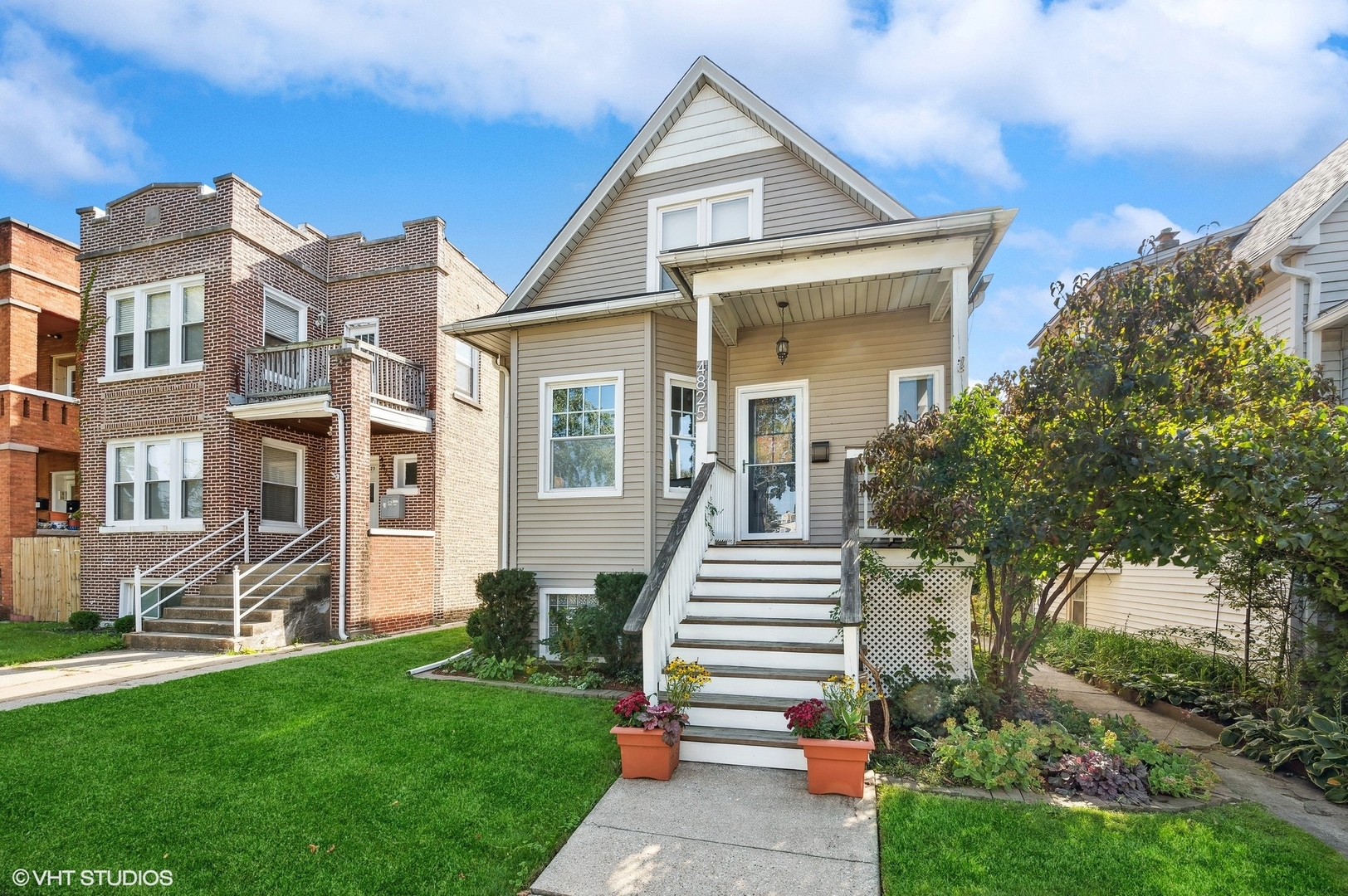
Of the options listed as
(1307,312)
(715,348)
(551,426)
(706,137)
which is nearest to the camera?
(1307,312)

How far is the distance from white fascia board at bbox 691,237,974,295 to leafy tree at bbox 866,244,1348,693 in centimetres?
150

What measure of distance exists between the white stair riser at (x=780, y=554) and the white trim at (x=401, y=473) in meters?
7.86

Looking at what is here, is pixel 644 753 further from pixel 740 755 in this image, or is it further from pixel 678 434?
pixel 678 434

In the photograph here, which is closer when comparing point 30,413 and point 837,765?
point 837,765

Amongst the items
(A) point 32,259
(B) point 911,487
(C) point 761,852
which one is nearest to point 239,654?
(C) point 761,852

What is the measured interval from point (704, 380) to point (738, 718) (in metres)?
3.63

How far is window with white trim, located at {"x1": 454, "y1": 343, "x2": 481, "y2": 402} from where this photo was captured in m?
13.8

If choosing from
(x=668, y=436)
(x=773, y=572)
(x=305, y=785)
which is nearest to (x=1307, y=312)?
(x=773, y=572)

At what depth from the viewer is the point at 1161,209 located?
14898 mm

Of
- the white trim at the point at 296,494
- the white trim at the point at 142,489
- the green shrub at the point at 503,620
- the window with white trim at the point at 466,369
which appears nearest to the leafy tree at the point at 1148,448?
the green shrub at the point at 503,620

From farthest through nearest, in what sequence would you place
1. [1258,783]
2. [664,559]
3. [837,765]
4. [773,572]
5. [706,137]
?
[706,137], [773,572], [664,559], [1258,783], [837,765]

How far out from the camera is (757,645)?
19.1ft

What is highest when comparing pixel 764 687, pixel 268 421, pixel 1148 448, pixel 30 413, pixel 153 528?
pixel 30 413

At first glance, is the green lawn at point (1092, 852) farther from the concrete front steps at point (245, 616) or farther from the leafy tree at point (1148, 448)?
the concrete front steps at point (245, 616)
